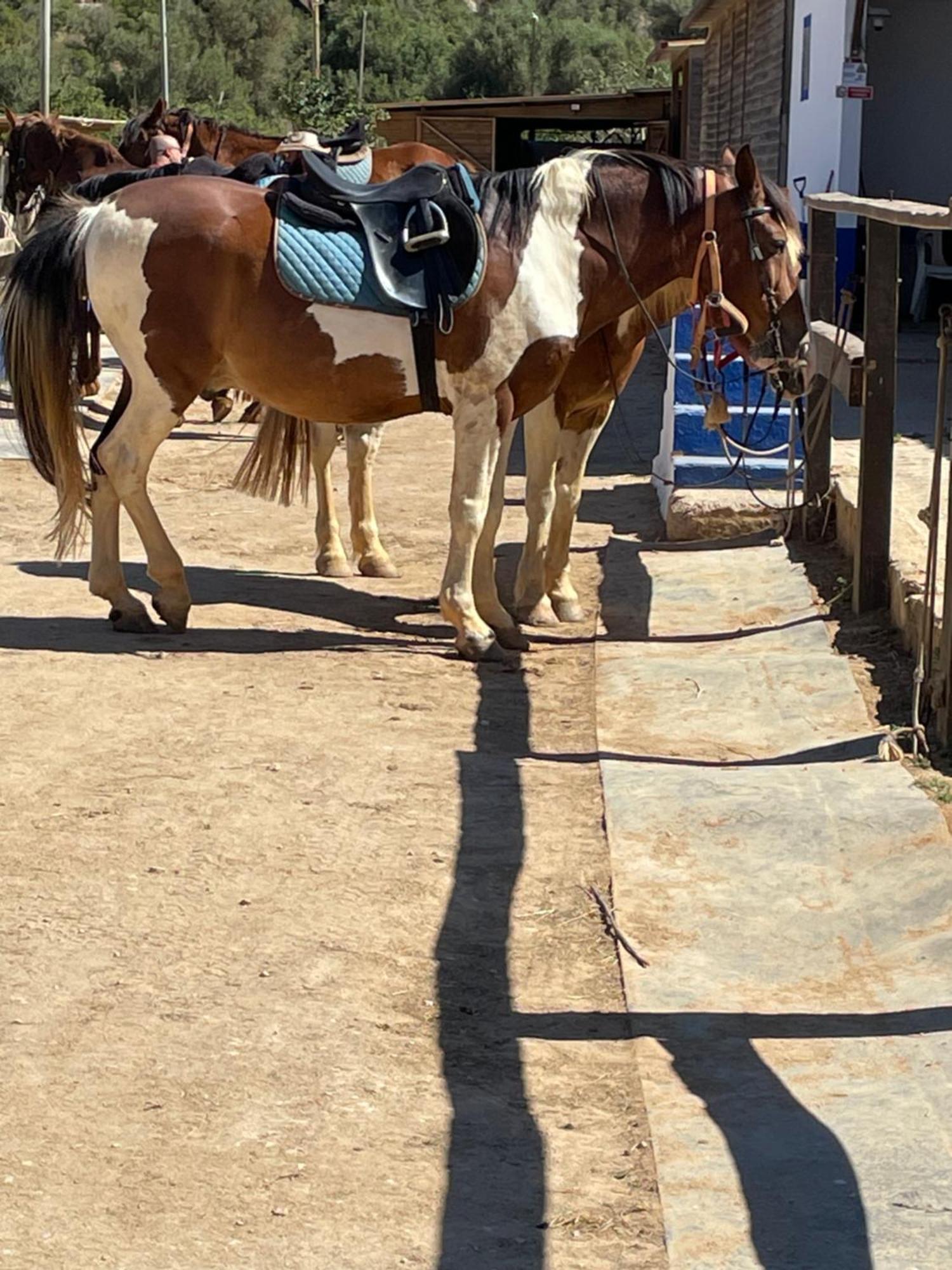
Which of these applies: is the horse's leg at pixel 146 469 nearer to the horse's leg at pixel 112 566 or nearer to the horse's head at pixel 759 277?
the horse's leg at pixel 112 566

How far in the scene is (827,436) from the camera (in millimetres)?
8836

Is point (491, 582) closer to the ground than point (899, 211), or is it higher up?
closer to the ground

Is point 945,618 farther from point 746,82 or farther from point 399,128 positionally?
point 399,128

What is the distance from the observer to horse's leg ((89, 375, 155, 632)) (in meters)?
7.29

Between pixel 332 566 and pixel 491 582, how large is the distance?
1.52 metres

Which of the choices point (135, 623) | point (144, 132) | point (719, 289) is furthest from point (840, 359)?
point (144, 132)

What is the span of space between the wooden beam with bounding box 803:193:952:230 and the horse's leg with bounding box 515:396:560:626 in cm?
145

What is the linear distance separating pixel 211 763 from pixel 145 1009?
1.84 meters

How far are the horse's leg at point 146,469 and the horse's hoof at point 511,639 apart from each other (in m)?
1.32

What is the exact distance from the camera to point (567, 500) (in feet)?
25.8

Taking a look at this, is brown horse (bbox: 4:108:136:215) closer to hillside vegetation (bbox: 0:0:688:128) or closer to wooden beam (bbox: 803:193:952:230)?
wooden beam (bbox: 803:193:952:230)

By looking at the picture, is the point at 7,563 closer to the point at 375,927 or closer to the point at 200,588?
the point at 200,588

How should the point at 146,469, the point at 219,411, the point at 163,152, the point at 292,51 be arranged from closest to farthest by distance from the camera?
the point at 146,469 → the point at 163,152 → the point at 219,411 → the point at 292,51

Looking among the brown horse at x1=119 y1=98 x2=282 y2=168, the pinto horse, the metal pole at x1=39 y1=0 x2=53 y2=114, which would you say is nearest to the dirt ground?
the pinto horse
